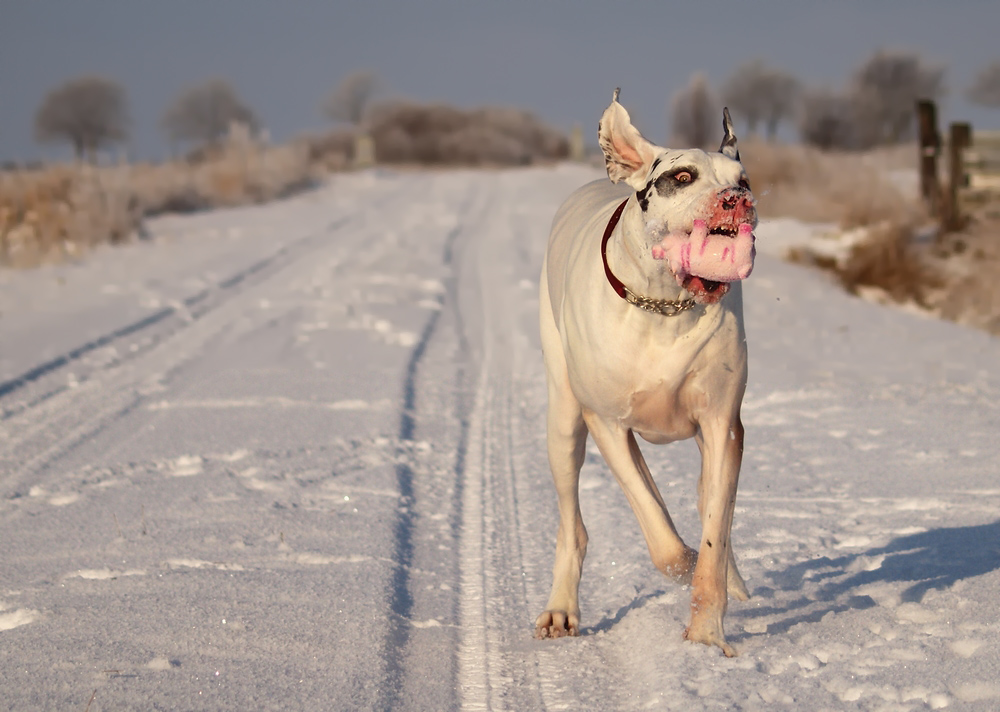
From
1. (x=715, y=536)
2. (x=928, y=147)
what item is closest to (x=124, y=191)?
(x=928, y=147)

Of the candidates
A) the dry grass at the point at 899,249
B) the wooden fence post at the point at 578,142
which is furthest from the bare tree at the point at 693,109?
the dry grass at the point at 899,249

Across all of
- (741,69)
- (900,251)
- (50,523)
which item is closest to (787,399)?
(50,523)

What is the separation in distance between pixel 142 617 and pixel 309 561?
800 millimetres

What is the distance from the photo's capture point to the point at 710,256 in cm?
304

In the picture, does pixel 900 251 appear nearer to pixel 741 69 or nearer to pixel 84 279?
pixel 84 279

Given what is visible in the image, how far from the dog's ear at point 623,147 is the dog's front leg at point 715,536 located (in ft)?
2.65

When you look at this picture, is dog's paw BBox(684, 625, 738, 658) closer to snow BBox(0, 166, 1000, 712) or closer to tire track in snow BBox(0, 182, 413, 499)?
snow BBox(0, 166, 1000, 712)

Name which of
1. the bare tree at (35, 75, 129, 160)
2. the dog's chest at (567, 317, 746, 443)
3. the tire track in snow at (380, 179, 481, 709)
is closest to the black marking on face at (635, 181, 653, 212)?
the dog's chest at (567, 317, 746, 443)

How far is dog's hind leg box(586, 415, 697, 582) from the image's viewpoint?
11.6ft

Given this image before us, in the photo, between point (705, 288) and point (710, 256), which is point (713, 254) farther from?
point (705, 288)

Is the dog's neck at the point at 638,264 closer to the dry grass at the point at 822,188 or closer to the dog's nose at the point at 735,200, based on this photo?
the dog's nose at the point at 735,200

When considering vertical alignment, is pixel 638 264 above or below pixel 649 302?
above

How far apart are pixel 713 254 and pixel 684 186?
0.25m

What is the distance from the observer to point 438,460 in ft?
19.8
